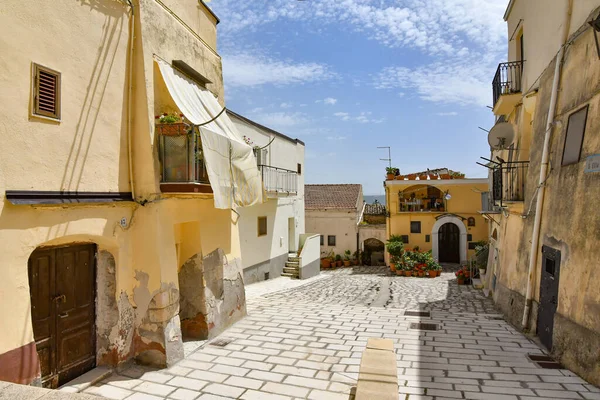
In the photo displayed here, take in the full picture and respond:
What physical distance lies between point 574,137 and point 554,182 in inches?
44.2

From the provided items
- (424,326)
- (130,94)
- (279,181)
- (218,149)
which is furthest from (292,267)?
(130,94)

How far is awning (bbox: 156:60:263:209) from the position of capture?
7324 mm

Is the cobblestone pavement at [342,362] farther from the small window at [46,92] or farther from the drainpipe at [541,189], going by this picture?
the small window at [46,92]

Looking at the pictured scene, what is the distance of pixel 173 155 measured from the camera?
7137 mm

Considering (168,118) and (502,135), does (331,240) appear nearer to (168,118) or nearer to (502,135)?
(502,135)

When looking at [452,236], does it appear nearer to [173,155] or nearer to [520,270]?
[520,270]

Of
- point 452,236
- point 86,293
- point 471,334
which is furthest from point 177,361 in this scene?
point 452,236

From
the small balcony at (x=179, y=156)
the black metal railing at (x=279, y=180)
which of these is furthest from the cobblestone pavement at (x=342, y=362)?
the black metal railing at (x=279, y=180)

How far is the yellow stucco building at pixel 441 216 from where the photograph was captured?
1061 inches

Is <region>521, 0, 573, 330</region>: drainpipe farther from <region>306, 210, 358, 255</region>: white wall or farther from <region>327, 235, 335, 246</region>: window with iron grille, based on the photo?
<region>327, 235, 335, 246</region>: window with iron grille

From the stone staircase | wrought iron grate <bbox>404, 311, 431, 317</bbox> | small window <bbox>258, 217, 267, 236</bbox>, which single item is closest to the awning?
wrought iron grate <bbox>404, 311, 431, 317</bbox>

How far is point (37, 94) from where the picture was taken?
17.0ft

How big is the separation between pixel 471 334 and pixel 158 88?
312 inches

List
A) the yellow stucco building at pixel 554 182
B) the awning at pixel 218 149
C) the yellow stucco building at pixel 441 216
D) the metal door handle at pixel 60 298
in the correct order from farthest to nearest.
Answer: the yellow stucco building at pixel 441 216, the awning at pixel 218 149, the yellow stucco building at pixel 554 182, the metal door handle at pixel 60 298
